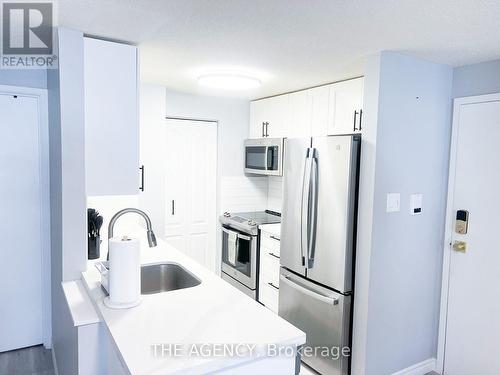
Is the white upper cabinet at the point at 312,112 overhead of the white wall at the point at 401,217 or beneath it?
overhead

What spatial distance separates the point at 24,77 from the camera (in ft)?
9.25

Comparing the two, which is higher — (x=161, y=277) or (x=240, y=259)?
(x=161, y=277)

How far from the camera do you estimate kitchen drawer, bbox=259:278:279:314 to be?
347cm

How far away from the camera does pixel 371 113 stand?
2.41 metres

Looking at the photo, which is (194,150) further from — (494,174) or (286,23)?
(494,174)

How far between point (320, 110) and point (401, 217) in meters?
1.25

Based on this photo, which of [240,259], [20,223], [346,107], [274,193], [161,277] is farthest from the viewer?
[274,193]

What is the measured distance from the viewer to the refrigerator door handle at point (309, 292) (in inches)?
Answer: 102

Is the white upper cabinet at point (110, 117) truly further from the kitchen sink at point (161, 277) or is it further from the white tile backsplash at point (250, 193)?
the white tile backsplash at point (250, 193)

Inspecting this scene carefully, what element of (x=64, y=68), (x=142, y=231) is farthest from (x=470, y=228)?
(x=64, y=68)

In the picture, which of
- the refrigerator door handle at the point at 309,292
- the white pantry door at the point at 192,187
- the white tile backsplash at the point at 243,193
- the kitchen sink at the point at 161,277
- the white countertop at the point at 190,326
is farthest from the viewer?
the white tile backsplash at the point at 243,193
